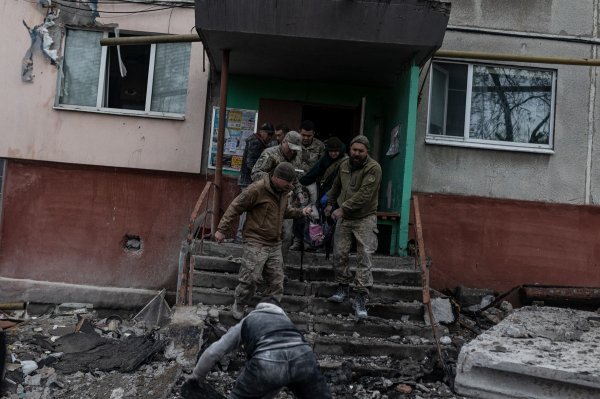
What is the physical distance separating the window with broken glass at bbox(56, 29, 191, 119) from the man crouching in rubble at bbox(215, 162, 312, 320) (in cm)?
350

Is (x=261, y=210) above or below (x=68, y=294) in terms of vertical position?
above

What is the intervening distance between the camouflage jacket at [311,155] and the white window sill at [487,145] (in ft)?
6.87

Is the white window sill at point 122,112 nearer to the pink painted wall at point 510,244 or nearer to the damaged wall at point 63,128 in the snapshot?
the damaged wall at point 63,128

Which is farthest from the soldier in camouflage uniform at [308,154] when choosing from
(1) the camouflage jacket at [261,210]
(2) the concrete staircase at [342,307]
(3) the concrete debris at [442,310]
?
(3) the concrete debris at [442,310]

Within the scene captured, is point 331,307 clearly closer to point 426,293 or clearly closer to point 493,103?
point 426,293

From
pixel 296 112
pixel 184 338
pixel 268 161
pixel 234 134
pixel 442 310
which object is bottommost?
pixel 184 338

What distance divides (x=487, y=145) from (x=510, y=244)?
1589 millimetres

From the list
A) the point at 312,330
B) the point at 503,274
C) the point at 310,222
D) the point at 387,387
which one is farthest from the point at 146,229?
the point at 503,274

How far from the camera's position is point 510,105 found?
28.6ft

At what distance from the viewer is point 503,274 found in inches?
329

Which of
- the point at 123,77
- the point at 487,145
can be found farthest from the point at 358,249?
the point at 123,77

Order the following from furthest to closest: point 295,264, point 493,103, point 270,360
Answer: point 493,103 → point 295,264 → point 270,360

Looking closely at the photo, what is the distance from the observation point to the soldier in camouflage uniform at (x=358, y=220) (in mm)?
5848

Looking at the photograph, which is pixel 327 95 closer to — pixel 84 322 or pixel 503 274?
pixel 503 274
